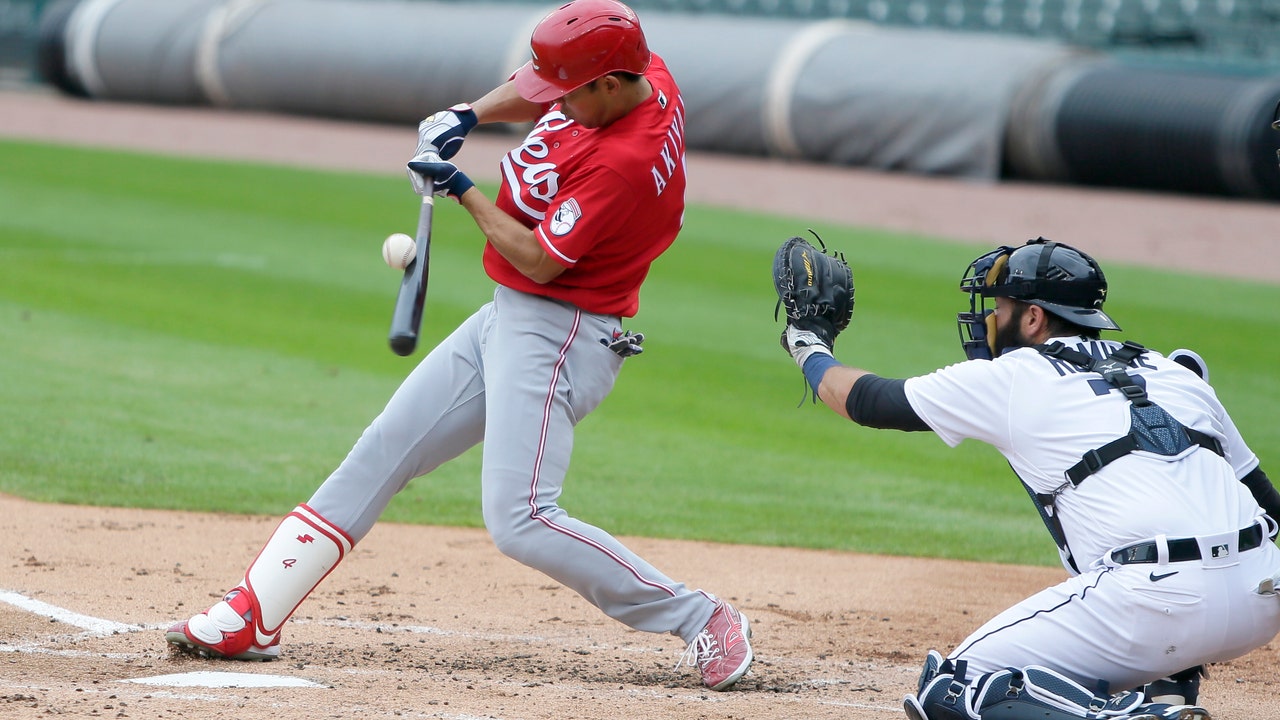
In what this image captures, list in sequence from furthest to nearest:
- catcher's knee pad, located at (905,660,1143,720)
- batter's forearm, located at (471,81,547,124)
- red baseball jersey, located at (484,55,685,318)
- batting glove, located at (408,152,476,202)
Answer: batter's forearm, located at (471,81,547,124) < batting glove, located at (408,152,476,202) < red baseball jersey, located at (484,55,685,318) < catcher's knee pad, located at (905,660,1143,720)

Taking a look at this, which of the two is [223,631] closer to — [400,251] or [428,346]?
[400,251]

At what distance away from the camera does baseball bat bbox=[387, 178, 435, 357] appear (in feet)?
11.9

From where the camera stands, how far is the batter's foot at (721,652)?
3.87m

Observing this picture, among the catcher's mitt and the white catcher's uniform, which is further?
the catcher's mitt

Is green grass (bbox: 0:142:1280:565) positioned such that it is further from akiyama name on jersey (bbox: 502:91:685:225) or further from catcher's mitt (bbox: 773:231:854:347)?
akiyama name on jersey (bbox: 502:91:685:225)

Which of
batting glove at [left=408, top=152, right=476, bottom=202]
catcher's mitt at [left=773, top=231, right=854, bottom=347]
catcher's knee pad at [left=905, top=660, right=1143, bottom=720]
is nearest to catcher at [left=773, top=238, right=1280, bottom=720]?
catcher's knee pad at [left=905, top=660, right=1143, bottom=720]

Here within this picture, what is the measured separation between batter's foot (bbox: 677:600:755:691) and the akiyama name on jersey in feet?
3.75

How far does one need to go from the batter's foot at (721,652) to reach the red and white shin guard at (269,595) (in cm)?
96

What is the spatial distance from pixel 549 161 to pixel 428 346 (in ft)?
16.9

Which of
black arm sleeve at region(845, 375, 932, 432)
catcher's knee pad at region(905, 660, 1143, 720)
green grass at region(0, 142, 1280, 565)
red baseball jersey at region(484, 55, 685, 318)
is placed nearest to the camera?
catcher's knee pad at region(905, 660, 1143, 720)

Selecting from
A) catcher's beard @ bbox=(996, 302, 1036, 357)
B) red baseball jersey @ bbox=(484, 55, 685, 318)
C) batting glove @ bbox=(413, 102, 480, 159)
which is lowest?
catcher's beard @ bbox=(996, 302, 1036, 357)

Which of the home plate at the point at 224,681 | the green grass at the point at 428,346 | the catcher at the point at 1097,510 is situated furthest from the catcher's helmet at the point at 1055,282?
the green grass at the point at 428,346

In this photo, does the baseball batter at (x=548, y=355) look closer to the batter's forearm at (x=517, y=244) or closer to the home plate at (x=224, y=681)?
the batter's forearm at (x=517, y=244)

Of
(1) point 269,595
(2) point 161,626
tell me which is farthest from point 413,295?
(2) point 161,626
